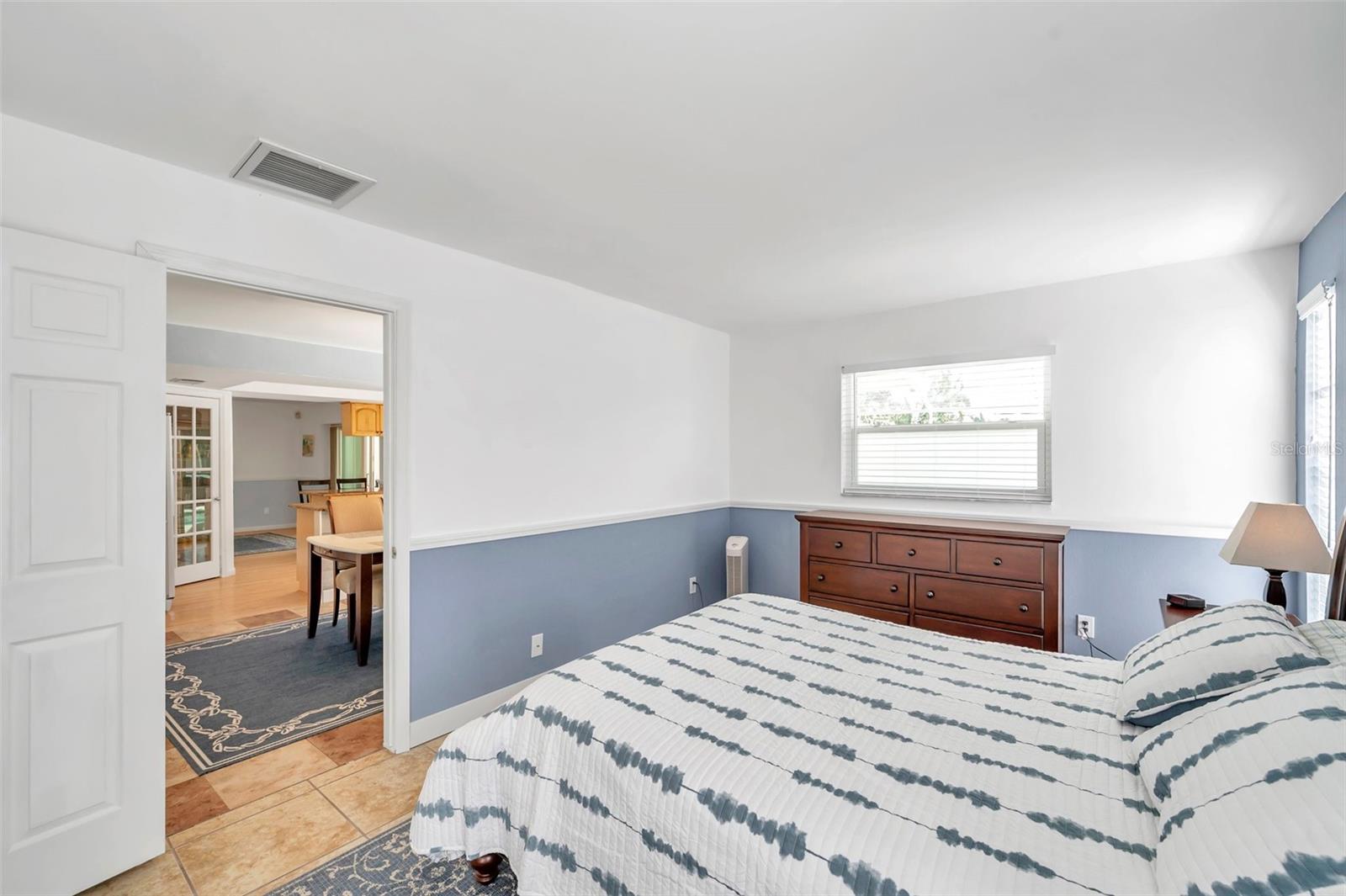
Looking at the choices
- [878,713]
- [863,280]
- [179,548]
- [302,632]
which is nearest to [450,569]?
[878,713]


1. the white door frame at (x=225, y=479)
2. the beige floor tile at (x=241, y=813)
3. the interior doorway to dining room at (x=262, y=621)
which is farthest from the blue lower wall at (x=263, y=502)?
the beige floor tile at (x=241, y=813)

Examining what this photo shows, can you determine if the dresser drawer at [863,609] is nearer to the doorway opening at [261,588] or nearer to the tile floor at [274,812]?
the tile floor at [274,812]

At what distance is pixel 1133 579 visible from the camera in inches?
131

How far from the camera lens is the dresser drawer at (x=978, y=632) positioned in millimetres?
3109

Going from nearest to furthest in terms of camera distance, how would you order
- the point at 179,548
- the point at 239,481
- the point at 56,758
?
the point at 56,758 → the point at 179,548 → the point at 239,481

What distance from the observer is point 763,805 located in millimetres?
1275

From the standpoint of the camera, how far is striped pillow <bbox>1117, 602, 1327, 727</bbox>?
143 centimetres

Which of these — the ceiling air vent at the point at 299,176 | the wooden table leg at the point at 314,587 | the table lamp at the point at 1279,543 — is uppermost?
the ceiling air vent at the point at 299,176

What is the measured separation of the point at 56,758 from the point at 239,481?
9553 mm

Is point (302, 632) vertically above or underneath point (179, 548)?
underneath

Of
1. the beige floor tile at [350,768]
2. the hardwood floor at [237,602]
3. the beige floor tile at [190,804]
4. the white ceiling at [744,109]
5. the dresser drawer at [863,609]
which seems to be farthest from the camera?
the hardwood floor at [237,602]

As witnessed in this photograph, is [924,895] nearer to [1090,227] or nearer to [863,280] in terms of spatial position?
[1090,227]

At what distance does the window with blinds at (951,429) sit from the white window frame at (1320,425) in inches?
43.0

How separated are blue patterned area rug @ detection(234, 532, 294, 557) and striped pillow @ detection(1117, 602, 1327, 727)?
30.2 ft
